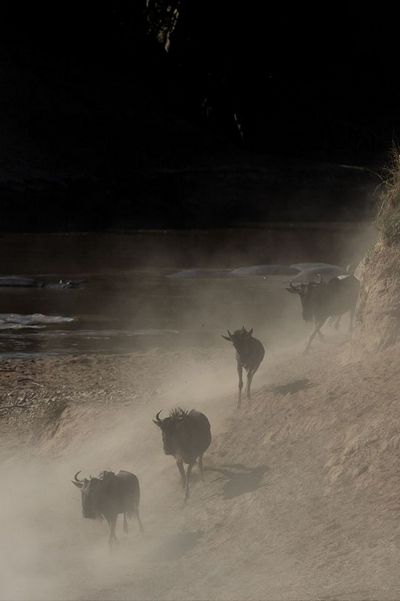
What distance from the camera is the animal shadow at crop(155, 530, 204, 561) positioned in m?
13.2

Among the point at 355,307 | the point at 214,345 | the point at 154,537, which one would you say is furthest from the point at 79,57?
the point at 154,537

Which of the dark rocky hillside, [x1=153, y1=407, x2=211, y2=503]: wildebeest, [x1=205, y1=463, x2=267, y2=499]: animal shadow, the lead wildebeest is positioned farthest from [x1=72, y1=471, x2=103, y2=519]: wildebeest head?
the dark rocky hillside

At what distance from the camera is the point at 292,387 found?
16.8 metres

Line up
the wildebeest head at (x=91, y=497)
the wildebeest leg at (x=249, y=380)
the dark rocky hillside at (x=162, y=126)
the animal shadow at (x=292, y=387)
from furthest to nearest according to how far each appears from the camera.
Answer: the dark rocky hillside at (x=162, y=126) → the wildebeest leg at (x=249, y=380) → the animal shadow at (x=292, y=387) → the wildebeest head at (x=91, y=497)

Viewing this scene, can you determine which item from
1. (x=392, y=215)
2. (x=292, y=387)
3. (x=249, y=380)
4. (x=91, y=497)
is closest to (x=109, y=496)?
(x=91, y=497)

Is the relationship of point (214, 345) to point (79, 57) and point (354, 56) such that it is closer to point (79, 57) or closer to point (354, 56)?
point (79, 57)

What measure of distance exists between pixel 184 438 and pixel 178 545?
154cm

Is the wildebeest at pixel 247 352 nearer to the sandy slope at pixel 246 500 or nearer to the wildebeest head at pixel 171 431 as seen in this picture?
the sandy slope at pixel 246 500

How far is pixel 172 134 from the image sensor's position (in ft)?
280

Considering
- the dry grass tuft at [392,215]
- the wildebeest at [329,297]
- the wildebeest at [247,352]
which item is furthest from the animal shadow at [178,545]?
the wildebeest at [329,297]

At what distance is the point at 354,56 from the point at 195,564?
101 metres

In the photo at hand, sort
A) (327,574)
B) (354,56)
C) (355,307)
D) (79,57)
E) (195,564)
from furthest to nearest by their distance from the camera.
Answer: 1. (354,56)
2. (79,57)
3. (355,307)
4. (195,564)
5. (327,574)

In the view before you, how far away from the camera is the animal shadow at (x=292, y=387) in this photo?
54.5 ft

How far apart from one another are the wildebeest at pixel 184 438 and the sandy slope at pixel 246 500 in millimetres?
425
